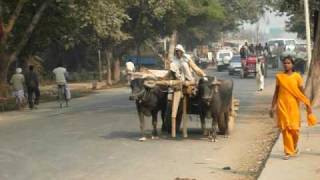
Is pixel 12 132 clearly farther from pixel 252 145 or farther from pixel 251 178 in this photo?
pixel 251 178

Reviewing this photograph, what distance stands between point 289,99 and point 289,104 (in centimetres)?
8

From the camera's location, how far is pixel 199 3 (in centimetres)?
6169

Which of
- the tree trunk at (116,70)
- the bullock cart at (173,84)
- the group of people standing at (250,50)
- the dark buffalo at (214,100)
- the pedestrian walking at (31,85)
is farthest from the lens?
the tree trunk at (116,70)

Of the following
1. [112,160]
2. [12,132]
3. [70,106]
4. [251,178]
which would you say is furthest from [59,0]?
[251,178]

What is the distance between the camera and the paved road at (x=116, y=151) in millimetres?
10258

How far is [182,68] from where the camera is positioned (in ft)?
45.8

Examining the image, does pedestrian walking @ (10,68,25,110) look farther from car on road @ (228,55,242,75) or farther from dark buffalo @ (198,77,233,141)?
car on road @ (228,55,242,75)

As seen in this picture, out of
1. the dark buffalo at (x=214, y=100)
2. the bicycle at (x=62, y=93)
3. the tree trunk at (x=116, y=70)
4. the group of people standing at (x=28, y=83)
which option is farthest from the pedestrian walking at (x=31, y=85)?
the tree trunk at (x=116, y=70)

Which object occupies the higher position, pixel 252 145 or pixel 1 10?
pixel 1 10

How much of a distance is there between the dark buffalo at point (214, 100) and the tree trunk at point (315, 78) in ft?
19.7

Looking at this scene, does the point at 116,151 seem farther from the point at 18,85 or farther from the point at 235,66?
the point at 235,66

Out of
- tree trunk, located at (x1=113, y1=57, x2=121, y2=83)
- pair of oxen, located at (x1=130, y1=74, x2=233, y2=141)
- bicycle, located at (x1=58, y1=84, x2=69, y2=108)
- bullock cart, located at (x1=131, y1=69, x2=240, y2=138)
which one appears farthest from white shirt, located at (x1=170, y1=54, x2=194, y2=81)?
tree trunk, located at (x1=113, y1=57, x2=121, y2=83)

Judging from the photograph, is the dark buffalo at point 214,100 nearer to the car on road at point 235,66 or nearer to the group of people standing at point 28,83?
the group of people standing at point 28,83

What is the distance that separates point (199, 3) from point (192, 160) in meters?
51.2
